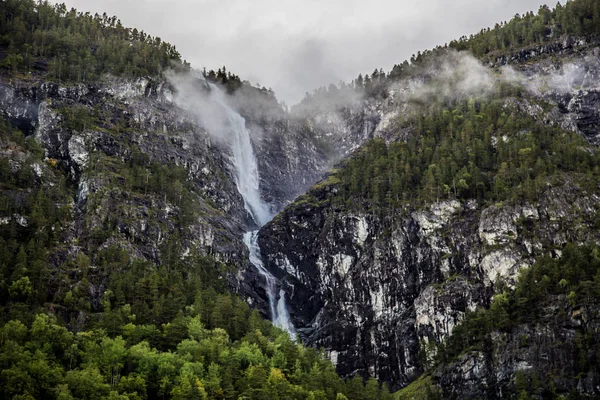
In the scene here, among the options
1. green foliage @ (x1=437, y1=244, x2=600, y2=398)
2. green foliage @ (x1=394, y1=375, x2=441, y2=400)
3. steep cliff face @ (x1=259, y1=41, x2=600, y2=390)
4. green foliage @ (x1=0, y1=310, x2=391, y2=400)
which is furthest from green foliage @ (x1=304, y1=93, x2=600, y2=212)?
green foliage @ (x1=0, y1=310, x2=391, y2=400)

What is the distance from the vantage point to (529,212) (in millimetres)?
140625

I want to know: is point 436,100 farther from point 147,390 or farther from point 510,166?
point 147,390

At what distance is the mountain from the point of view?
349ft

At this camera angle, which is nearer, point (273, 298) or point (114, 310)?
point (114, 310)

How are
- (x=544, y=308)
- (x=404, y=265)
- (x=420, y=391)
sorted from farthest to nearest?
(x=404, y=265), (x=420, y=391), (x=544, y=308)

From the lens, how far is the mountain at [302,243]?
106438 mm

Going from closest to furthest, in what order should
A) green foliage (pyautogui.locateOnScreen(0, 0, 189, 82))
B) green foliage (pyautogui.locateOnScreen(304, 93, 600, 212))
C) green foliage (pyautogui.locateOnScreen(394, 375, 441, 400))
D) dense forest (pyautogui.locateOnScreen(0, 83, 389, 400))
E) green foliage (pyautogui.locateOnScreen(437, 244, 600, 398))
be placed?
dense forest (pyautogui.locateOnScreen(0, 83, 389, 400)) < green foliage (pyautogui.locateOnScreen(437, 244, 600, 398)) < green foliage (pyautogui.locateOnScreen(394, 375, 441, 400)) < green foliage (pyautogui.locateOnScreen(304, 93, 600, 212)) < green foliage (pyautogui.locateOnScreen(0, 0, 189, 82))

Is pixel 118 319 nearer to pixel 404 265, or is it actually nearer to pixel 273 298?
pixel 273 298

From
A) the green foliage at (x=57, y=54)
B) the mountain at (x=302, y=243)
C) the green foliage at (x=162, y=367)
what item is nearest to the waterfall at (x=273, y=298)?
the mountain at (x=302, y=243)

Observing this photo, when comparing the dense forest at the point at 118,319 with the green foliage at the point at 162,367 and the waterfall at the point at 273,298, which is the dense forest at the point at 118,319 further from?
the waterfall at the point at 273,298

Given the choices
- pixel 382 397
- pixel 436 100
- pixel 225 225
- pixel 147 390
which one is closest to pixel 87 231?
pixel 225 225

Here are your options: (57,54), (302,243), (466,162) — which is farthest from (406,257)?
(57,54)

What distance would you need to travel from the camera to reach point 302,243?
16462 centimetres

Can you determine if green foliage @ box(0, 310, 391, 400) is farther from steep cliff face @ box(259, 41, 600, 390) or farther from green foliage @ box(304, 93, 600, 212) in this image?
green foliage @ box(304, 93, 600, 212)
